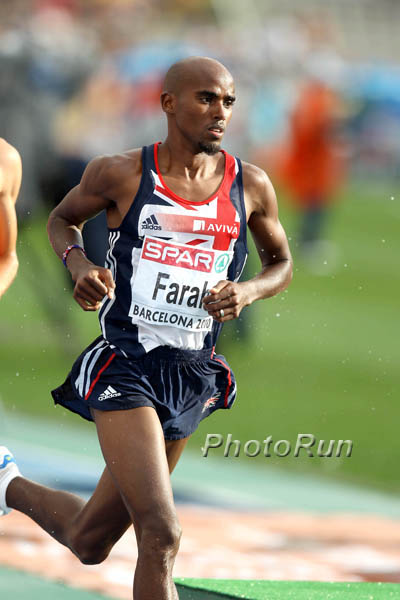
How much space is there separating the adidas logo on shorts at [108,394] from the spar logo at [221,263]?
59cm

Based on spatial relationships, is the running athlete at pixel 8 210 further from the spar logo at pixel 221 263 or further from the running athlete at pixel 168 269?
the spar logo at pixel 221 263

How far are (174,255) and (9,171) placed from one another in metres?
1.02

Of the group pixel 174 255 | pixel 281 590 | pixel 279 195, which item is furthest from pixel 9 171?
pixel 279 195

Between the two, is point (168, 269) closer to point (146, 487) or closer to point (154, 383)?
point (154, 383)

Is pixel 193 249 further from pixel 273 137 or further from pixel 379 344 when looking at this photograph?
pixel 273 137

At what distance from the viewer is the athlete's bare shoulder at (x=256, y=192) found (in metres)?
4.87

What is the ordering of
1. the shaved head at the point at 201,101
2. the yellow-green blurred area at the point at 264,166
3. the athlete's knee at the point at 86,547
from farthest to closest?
the yellow-green blurred area at the point at 264,166 → the athlete's knee at the point at 86,547 → the shaved head at the point at 201,101

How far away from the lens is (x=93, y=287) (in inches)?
173

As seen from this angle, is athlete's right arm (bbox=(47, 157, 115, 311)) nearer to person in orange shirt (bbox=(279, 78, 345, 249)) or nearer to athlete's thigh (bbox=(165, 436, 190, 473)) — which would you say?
athlete's thigh (bbox=(165, 436, 190, 473))

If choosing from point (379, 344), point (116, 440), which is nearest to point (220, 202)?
point (116, 440)

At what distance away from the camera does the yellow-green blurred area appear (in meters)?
12.0

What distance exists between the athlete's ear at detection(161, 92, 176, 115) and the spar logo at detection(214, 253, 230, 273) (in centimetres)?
59

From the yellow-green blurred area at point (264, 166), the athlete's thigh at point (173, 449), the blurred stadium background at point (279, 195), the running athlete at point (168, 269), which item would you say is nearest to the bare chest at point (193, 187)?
the running athlete at point (168, 269)

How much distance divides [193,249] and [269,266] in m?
0.45
